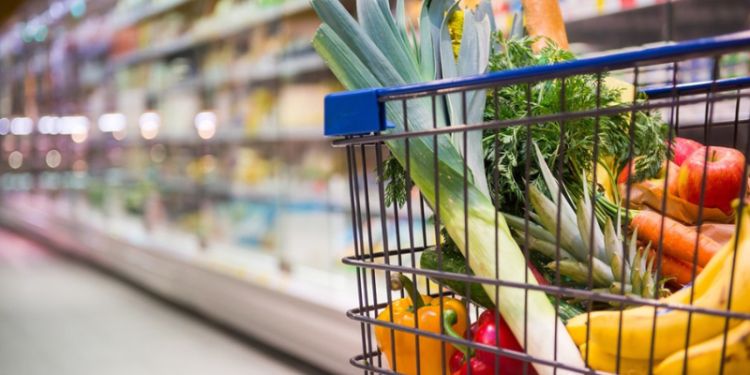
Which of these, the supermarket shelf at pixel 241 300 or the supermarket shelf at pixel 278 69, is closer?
the supermarket shelf at pixel 241 300

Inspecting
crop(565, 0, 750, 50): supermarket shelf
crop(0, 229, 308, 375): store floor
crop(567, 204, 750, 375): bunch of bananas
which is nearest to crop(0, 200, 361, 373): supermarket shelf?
crop(0, 229, 308, 375): store floor

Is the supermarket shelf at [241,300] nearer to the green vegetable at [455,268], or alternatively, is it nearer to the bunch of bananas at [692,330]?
the green vegetable at [455,268]

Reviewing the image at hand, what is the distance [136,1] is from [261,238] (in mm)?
2376

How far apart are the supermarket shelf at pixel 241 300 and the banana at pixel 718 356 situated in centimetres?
193

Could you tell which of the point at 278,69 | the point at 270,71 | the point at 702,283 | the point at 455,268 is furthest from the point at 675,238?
the point at 270,71

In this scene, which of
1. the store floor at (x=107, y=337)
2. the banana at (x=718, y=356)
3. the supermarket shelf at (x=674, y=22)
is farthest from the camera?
the store floor at (x=107, y=337)

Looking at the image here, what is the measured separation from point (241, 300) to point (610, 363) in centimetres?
291

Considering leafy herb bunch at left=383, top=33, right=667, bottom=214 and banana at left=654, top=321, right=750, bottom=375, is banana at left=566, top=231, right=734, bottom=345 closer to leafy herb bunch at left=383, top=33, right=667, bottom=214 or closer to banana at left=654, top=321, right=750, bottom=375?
banana at left=654, top=321, right=750, bottom=375

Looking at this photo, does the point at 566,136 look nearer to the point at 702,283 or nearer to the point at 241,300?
the point at 702,283

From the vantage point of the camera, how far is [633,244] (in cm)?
83

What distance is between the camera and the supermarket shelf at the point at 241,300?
2.81 metres

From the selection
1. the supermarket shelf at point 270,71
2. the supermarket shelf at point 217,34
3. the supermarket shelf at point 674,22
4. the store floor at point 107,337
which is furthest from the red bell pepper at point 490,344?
the supermarket shelf at point 217,34

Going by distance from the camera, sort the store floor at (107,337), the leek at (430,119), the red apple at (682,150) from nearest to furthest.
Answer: the leek at (430,119) < the red apple at (682,150) < the store floor at (107,337)

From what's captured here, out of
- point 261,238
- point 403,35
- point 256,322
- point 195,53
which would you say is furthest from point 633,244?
point 195,53
